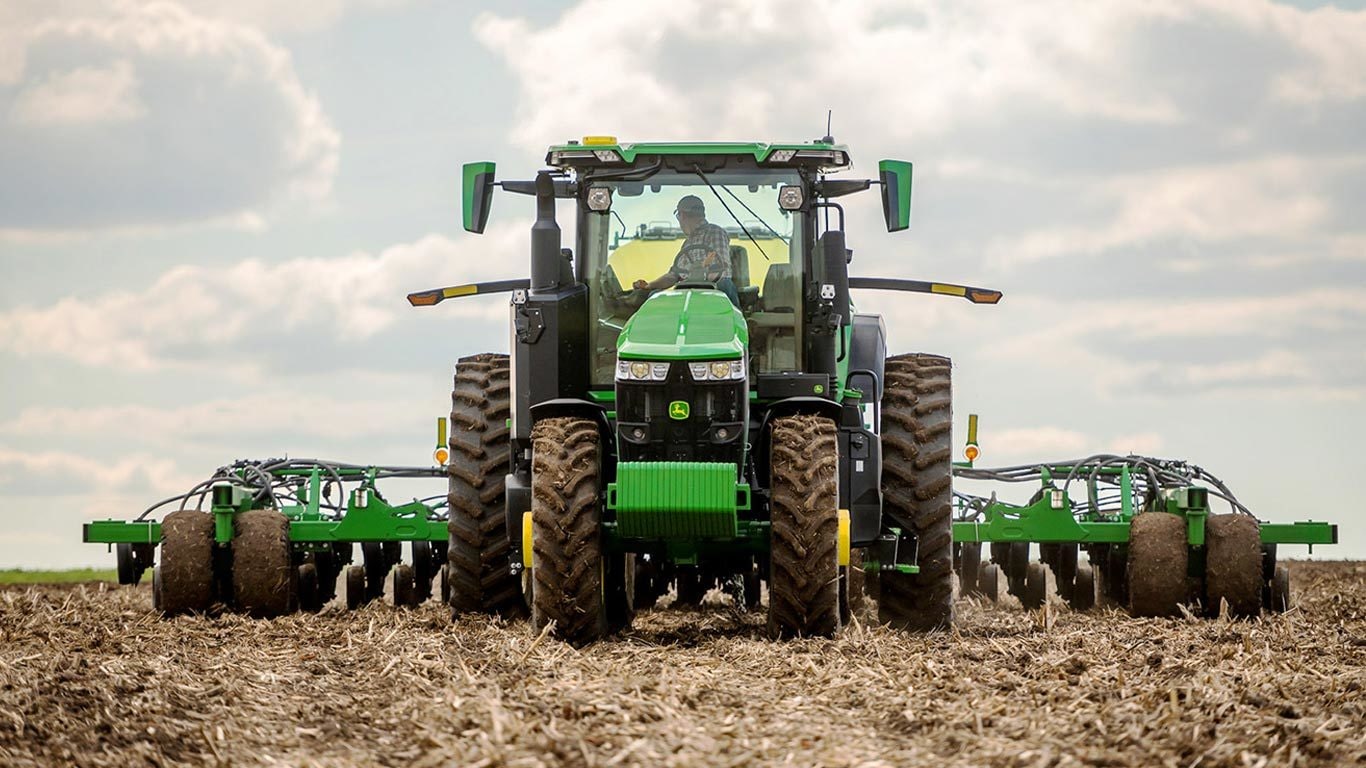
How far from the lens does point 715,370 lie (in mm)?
9312

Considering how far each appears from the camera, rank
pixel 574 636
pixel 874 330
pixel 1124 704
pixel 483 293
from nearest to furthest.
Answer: pixel 1124 704, pixel 574 636, pixel 874 330, pixel 483 293

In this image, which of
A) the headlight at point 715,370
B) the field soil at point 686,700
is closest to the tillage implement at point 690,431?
the headlight at point 715,370

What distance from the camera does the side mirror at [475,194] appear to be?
34.0 feet

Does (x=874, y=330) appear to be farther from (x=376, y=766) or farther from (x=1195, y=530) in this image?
(x=376, y=766)

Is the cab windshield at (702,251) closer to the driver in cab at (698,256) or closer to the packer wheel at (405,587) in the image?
the driver in cab at (698,256)

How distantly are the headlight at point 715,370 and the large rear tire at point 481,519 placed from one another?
105 inches

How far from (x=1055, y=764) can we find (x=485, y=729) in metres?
1.96

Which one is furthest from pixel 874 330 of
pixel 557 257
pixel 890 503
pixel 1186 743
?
pixel 1186 743

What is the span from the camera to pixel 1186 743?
6195mm

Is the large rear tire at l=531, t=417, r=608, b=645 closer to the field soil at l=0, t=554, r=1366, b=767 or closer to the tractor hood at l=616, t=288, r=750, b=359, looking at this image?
the field soil at l=0, t=554, r=1366, b=767

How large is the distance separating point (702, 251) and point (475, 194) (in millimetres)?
1357

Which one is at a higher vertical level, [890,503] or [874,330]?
[874,330]

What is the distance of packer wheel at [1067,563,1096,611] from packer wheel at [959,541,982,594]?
2.86 ft

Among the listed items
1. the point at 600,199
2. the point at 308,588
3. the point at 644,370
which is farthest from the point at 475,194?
the point at 308,588
